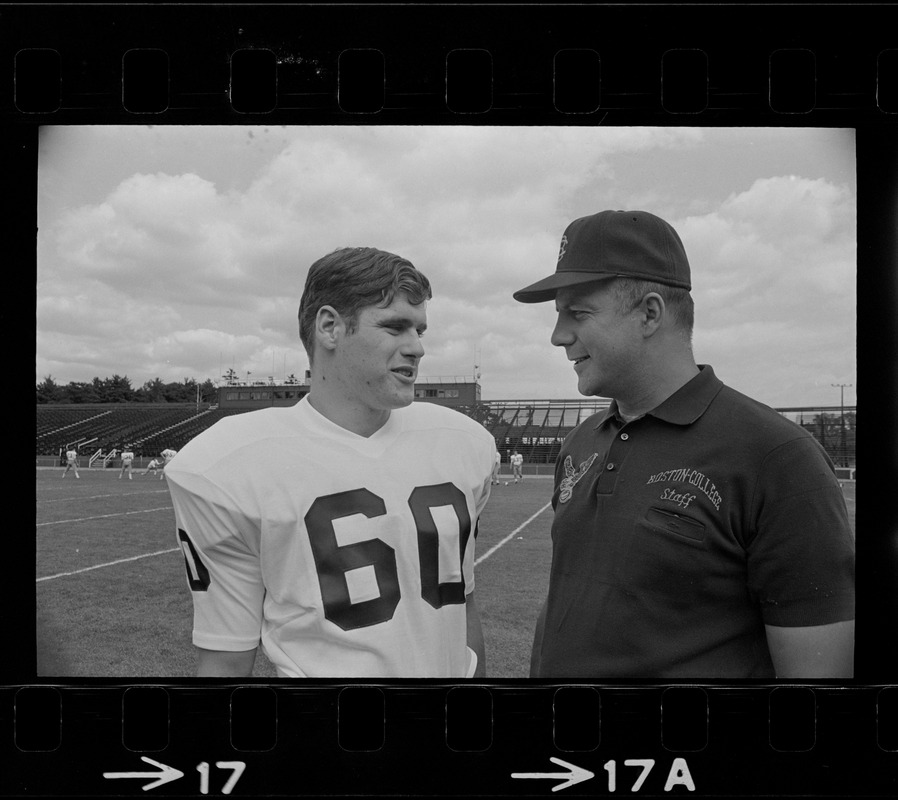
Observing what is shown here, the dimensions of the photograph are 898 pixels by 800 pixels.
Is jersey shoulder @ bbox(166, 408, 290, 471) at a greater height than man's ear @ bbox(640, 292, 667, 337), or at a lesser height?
lesser

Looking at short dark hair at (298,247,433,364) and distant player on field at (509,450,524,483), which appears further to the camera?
distant player on field at (509,450,524,483)

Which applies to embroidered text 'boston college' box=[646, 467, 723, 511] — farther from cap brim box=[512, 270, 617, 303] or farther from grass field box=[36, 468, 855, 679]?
cap brim box=[512, 270, 617, 303]

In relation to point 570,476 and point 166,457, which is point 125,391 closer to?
point 166,457

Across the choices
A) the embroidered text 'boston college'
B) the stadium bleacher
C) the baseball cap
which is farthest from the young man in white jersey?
the embroidered text 'boston college'

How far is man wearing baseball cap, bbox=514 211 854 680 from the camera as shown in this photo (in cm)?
135

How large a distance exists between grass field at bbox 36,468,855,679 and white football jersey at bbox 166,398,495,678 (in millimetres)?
105

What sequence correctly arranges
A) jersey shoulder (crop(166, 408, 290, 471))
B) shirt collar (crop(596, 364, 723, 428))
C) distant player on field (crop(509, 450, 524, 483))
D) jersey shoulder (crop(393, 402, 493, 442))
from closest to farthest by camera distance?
shirt collar (crop(596, 364, 723, 428)) → jersey shoulder (crop(166, 408, 290, 471)) → jersey shoulder (crop(393, 402, 493, 442)) → distant player on field (crop(509, 450, 524, 483))

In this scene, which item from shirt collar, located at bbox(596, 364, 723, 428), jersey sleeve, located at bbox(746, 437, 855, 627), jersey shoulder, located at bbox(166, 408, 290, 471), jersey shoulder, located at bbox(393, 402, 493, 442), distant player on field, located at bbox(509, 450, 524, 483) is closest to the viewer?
jersey sleeve, located at bbox(746, 437, 855, 627)
